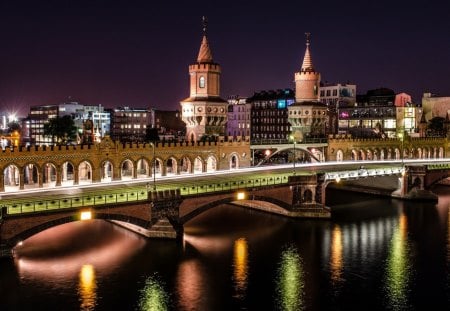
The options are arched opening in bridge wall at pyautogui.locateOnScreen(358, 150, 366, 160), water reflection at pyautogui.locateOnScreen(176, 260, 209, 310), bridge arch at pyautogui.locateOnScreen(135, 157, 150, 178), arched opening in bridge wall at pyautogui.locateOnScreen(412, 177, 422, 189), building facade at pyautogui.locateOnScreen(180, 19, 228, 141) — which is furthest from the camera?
arched opening in bridge wall at pyautogui.locateOnScreen(358, 150, 366, 160)

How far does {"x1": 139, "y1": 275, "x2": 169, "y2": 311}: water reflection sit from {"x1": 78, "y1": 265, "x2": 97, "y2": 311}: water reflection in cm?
373

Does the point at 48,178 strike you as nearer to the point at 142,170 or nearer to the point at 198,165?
the point at 142,170

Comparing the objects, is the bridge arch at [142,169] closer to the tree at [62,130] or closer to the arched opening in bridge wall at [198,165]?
the arched opening in bridge wall at [198,165]

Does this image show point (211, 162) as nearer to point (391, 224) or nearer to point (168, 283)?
point (391, 224)

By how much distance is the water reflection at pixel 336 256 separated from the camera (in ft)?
165

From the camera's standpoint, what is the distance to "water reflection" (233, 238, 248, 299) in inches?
1828

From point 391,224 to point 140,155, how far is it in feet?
112

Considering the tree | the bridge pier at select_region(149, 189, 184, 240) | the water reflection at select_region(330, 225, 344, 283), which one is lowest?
the water reflection at select_region(330, 225, 344, 283)

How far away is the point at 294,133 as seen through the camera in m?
104

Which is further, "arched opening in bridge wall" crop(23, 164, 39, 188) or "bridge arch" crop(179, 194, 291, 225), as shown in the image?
"arched opening in bridge wall" crop(23, 164, 39, 188)

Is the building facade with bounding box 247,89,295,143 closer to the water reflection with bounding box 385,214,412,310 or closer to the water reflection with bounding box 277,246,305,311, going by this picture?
the water reflection with bounding box 385,214,412,310

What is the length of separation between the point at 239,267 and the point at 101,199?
1514 centimetres

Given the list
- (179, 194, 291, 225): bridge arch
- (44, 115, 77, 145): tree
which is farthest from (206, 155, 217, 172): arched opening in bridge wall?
(44, 115, 77, 145): tree

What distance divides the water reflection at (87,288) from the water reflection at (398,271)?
2307 cm
